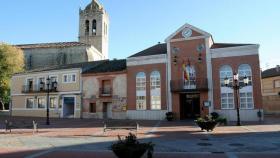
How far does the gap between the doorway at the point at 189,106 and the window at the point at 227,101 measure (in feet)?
9.25

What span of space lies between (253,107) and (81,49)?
115 ft

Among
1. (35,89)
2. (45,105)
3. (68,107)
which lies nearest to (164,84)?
(68,107)

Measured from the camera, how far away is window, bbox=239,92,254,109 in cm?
2877

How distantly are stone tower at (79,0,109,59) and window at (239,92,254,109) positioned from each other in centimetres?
3863

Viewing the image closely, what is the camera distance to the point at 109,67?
3766 centimetres

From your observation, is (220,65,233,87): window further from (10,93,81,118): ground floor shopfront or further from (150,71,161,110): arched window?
(10,93,81,118): ground floor shopfront

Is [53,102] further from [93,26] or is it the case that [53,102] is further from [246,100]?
[93,26]

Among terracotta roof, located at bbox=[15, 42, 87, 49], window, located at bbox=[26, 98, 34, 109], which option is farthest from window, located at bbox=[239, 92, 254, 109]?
terracotta roof, located at bbox=[15, 42, 87, 49]

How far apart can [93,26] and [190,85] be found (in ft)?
121

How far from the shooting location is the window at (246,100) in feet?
94.4

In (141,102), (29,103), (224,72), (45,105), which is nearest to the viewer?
(224,72)

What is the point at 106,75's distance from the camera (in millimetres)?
35875

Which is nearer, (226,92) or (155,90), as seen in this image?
(226,92)

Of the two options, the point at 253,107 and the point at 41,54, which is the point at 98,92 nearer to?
the point at 253,107
